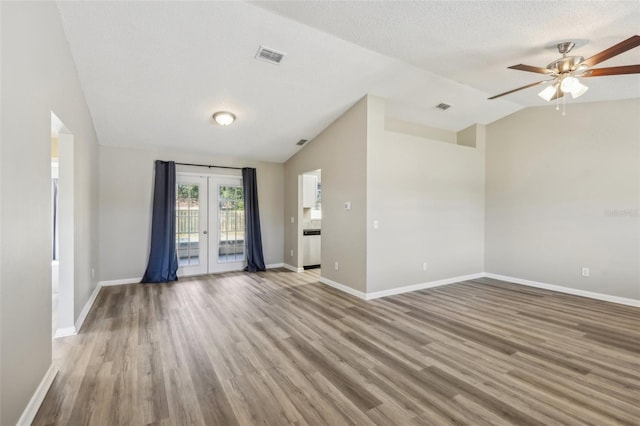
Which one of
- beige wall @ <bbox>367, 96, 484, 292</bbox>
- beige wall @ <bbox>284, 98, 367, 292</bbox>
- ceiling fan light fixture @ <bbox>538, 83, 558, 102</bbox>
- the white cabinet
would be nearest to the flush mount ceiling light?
beige wall @ <bbox>284, 98, 367, 292</bbox>

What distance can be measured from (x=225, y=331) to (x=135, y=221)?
139 inches

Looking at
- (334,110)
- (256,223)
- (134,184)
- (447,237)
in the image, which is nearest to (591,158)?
(447,237)

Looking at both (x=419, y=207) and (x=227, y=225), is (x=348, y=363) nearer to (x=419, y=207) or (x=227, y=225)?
(x=419, y=207)

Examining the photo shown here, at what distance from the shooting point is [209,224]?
625 centimetres

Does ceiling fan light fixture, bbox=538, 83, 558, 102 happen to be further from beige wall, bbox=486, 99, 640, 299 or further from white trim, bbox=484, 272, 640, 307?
white trim, bbox=484, 272, 640, 307

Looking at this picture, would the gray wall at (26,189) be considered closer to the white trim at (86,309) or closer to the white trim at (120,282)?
the white trim at (86,309)

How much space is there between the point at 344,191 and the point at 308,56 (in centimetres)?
219

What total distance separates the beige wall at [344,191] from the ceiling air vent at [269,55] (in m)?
1.58

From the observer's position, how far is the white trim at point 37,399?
181 cm

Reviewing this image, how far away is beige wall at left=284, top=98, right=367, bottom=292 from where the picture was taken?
4.55m

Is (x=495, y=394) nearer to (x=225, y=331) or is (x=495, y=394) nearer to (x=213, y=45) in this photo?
(x=225, y=331)

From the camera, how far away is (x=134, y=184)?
217 inches

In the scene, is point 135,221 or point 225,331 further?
point 135,221

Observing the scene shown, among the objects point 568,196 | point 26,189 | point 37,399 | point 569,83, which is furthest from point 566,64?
point 37,399
